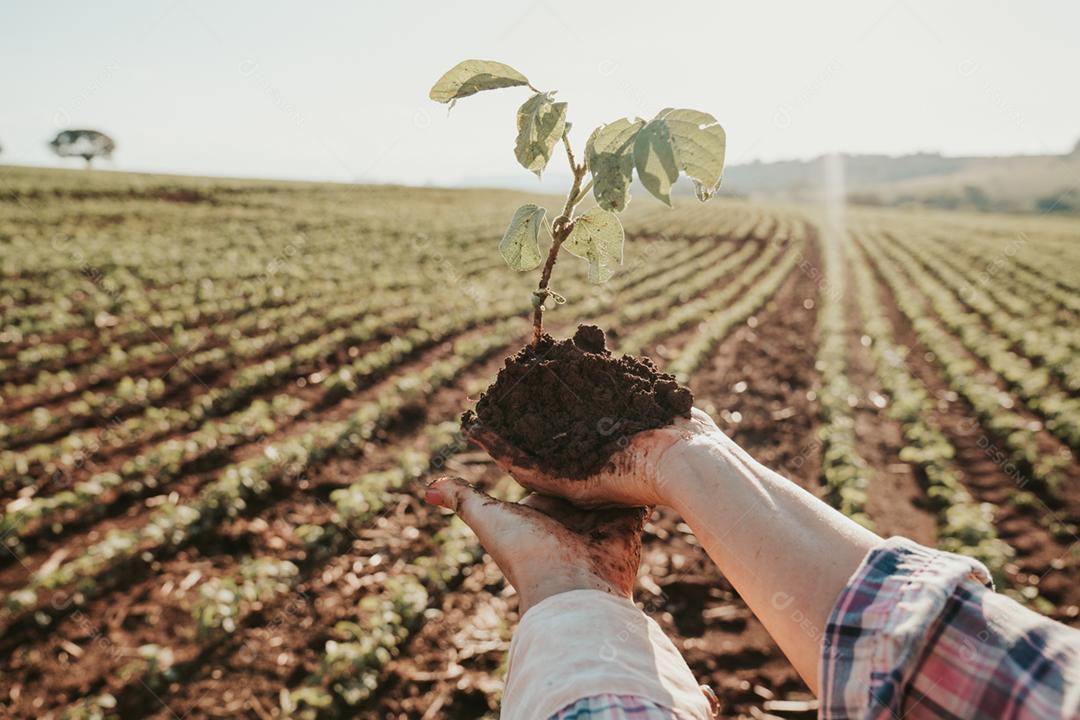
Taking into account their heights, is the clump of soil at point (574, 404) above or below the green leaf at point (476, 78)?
below

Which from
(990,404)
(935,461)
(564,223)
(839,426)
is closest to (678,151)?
(564,223)

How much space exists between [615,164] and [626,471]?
93 centimetres

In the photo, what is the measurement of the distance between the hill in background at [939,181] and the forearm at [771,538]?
50.8m

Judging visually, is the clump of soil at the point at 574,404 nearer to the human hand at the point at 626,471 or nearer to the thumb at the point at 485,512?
the human hand at the point at 626,471

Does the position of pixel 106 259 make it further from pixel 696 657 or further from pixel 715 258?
pixel 715 258

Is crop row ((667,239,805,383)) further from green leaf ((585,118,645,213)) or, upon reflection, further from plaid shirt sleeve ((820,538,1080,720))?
plaid shirt sleeve ((820,538,1080,720))

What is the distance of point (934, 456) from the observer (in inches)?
243

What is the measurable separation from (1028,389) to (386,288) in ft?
36.1

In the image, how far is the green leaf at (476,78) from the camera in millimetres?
1813

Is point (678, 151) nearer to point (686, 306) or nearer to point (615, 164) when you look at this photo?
point (615, 164)

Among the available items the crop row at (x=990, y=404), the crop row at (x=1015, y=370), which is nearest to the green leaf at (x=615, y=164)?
the crop row at (x=990, y=404)

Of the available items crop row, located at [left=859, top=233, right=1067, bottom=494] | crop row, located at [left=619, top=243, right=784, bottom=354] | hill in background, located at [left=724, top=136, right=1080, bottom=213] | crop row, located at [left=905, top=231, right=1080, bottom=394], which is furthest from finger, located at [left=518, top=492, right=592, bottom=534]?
hill in background, located at [left=724, top=136, right=1080, bottom=213]

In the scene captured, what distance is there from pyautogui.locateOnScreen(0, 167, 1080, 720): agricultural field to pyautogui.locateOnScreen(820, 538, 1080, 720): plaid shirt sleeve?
2.76 m

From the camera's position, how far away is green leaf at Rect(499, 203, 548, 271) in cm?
202
